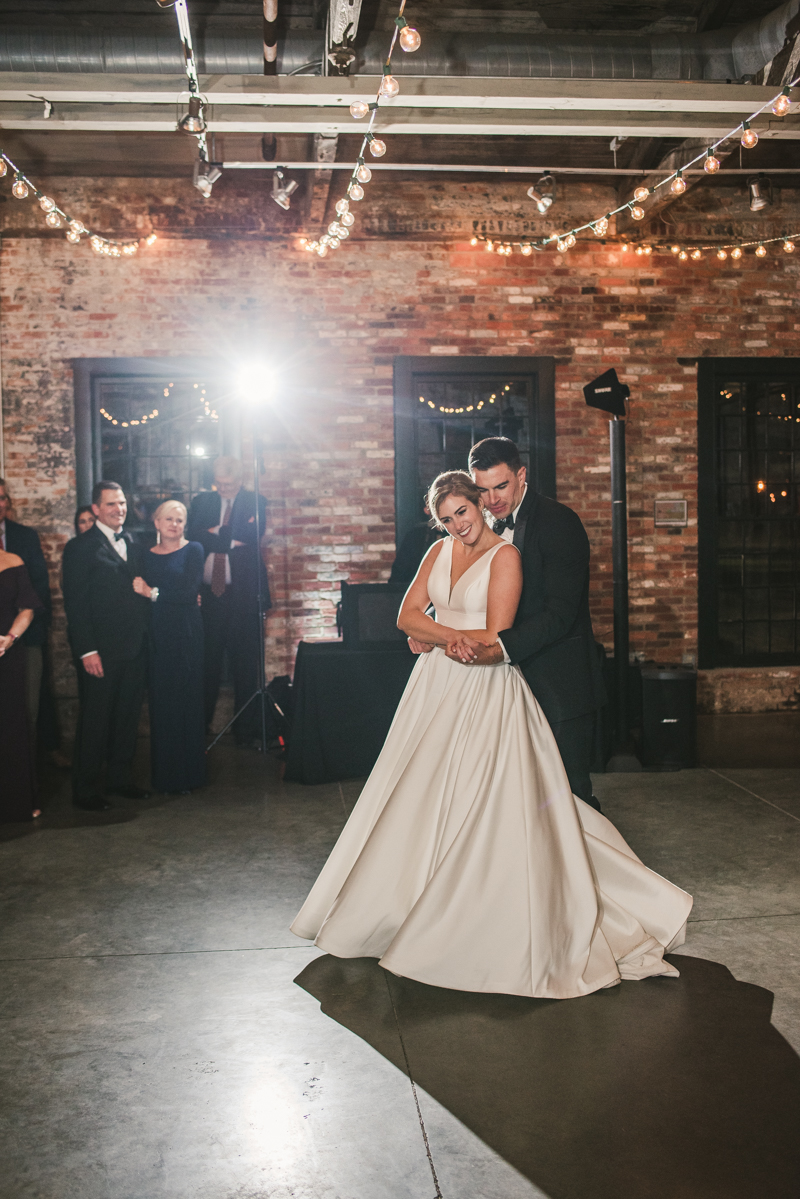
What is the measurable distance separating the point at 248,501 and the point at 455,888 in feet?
13.8

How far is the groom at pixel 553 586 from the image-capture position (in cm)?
330

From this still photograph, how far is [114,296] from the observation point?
6.52 m

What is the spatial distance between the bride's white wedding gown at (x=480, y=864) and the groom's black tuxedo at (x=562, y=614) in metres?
0.33

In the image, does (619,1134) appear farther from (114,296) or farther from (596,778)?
(114,296)

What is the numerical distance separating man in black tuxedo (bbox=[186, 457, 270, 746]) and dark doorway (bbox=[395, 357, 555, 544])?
1.15m

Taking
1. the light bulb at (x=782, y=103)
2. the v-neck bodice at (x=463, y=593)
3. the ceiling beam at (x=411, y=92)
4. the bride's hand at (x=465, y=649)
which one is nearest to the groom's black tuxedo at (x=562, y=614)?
the v-neck bodice at (x=463, y=593)

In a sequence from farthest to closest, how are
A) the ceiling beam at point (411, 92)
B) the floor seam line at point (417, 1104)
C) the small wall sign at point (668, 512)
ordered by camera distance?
the small wall sign at point (668, 512) → the ceiling beam at point (411, 92) → the floor seam line at point (417, 1104)

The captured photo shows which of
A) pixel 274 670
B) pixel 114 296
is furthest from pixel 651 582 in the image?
pixel 114 296

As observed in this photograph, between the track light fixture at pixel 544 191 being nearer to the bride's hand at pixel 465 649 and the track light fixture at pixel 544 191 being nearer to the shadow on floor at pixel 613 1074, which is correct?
the bride's hand at pixel 465 649

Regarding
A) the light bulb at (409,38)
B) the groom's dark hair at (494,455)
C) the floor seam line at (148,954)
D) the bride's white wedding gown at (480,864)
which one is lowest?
the floor seam line at (148,954)

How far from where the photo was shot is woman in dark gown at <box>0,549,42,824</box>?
4.61 meters

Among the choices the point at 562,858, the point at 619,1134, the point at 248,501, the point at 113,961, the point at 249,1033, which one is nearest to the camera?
the point at 619,1134

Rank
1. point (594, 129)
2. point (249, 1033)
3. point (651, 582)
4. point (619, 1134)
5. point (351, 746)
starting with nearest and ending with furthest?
point (619, 1134) < point (249, 1033) < point (594, 129) < point (351, 746) < point (651, 582)

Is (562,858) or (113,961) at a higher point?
(562,858)
